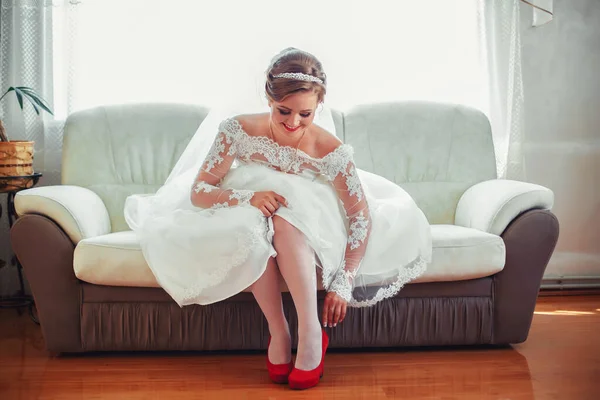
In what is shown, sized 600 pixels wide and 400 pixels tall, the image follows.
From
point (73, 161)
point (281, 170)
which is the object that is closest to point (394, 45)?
point (281, 170)

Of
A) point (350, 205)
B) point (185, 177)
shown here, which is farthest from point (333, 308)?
point (185, 177)

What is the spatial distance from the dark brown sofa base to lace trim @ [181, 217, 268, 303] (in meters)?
0.24

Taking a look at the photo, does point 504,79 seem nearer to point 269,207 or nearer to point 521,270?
point 521,270

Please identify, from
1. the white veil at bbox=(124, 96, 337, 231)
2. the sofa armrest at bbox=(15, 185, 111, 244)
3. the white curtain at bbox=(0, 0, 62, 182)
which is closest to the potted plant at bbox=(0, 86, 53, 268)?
the white curtain at bbox=(0, 0, 62, 182)

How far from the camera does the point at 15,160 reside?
2770 millimetres

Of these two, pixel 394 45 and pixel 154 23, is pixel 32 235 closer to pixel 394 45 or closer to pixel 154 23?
pixel 154 23

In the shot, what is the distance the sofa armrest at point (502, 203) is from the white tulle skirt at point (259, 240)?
0.29m

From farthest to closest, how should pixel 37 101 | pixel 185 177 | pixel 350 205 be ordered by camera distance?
pixel 37 101 < pixel 185 177 < pixel 350 205

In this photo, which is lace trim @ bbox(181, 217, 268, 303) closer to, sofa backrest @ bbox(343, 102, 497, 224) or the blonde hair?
the blonde hair

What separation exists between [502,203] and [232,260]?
3.31 feet

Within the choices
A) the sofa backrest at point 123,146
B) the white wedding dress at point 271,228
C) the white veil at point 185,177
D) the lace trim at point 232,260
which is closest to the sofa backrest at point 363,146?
the sofa backrest at point 123,146

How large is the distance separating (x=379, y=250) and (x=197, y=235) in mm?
589

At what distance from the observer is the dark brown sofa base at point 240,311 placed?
2295 millimetres

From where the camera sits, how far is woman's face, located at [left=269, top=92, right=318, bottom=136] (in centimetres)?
210
